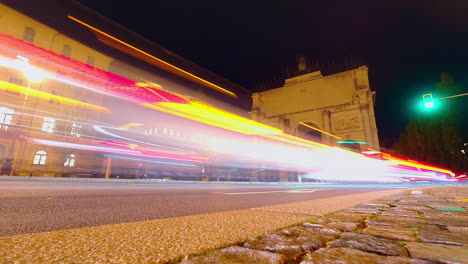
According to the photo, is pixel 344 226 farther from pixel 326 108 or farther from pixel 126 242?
pixel 326 108

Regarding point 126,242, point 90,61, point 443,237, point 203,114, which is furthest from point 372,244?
point 90,61

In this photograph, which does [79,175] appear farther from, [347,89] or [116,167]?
[347,89]

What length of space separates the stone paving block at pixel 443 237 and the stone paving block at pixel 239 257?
1.08 m

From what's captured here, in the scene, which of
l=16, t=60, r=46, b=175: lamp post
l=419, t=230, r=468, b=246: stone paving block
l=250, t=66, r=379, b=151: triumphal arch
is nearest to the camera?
l=419, t=230, r=468, b=246: stone paving block

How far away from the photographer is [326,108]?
36.5 meters

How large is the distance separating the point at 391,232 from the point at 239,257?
1303 millimetres

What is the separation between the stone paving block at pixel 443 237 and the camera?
1336 mm

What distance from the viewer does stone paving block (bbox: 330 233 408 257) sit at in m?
1.15

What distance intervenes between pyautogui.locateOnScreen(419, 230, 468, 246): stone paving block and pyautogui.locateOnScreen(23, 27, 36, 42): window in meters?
36.4

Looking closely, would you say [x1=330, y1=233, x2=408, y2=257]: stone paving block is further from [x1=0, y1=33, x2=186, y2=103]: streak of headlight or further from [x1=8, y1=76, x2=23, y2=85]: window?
[x1=8, y1=76, x2=23, y2=85]: window

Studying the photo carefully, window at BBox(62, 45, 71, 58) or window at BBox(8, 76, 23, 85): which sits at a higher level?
window at BBox(62, 45, 71, 58)

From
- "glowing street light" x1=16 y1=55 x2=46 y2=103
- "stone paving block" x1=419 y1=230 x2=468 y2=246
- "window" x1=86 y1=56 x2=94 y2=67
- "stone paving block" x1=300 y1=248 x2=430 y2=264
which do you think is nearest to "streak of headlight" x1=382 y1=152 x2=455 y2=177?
"stone paving block" x1=419 y1=230 x2=468 y2=246

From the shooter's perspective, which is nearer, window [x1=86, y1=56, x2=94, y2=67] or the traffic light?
the traffic light

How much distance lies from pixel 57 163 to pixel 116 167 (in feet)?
43.2
